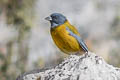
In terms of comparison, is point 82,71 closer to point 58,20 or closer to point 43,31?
point 58,20

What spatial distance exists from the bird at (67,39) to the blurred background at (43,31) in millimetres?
715

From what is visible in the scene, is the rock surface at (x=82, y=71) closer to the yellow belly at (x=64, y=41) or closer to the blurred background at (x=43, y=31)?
the yellow belly at (x=64, y=41)

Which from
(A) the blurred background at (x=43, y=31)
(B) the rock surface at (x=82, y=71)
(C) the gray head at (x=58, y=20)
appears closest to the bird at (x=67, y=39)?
(C) the gray head at (x=58, y=20)

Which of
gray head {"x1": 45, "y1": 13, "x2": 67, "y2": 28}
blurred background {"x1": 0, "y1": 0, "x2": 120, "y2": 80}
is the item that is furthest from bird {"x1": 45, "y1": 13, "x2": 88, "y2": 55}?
blurred background {"x1": 0, "y1": 0, "x2": 120, "y2": 80}

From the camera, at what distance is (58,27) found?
8227 millimetres

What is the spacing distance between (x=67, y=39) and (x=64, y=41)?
0.33 ft

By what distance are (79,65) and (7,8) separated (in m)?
5.43

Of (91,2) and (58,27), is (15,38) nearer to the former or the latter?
(58,27)

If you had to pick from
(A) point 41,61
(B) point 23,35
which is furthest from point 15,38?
(A) point 41,61

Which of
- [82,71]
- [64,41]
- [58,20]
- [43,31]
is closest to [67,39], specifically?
[64,41]

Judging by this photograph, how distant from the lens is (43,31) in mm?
14750

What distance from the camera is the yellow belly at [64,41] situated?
310 inches

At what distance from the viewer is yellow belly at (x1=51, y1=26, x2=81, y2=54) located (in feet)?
25.8

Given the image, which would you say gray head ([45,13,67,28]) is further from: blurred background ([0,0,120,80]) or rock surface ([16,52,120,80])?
rock surface ([16,52,120,80])
